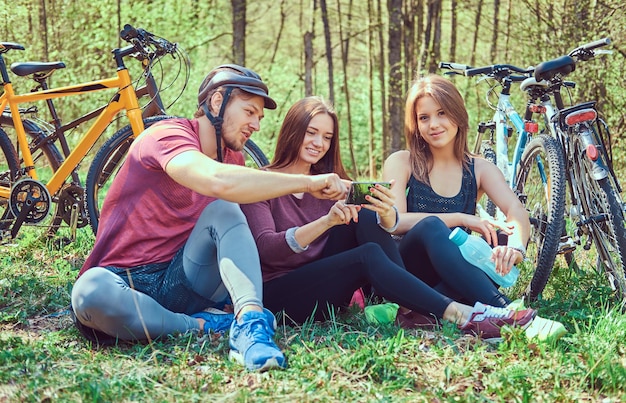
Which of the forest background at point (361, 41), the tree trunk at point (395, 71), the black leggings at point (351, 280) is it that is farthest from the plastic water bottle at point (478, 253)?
the tree trunk at point (395, 71)

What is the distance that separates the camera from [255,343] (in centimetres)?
→ 257

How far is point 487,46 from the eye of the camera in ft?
38.4

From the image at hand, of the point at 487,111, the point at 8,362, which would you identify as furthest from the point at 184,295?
the point at 487,111

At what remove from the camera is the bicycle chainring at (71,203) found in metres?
4.59

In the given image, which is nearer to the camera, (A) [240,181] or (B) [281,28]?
(A) [240,181]

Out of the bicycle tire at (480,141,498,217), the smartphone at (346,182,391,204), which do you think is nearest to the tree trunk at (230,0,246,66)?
the bicycle tire at (480,141,498,217)

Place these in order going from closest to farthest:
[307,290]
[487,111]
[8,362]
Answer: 1. [8,362]
2. [307,290]
3. [487,111]

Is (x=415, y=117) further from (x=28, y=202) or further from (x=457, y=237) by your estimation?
(x=28, y=202)

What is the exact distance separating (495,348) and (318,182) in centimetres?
Answer: 89

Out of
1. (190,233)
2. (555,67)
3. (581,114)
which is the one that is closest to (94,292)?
(190,233)

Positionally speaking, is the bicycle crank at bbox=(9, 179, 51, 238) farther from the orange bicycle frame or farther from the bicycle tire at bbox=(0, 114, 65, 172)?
the bicycle tire at bbox=(0, 114, 65, 172)

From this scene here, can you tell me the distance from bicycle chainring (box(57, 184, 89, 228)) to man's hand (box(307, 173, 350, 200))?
7.67 feet

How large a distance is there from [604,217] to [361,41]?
7967mm

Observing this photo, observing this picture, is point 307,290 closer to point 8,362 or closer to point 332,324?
point 332,324
